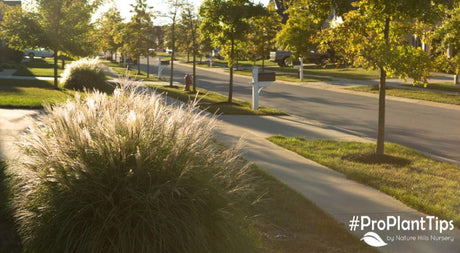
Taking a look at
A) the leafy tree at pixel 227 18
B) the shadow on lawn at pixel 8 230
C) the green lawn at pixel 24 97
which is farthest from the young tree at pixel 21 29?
the shadow on lawn at pixel 8 230

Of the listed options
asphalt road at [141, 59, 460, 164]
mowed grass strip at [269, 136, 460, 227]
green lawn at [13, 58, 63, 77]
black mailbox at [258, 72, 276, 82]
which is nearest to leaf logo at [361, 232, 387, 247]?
mowed grass strip at [269, 136, 460, 227]

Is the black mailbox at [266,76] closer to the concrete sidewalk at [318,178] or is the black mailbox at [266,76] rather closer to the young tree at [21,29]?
the concrete sidewalk at [318,178]

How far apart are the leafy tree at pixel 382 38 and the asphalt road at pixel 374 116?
2.29 meters

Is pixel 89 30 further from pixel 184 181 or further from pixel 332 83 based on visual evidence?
pixel 184 181

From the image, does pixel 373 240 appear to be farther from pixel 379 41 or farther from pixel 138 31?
pixel 138 31

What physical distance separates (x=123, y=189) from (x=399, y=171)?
6018 millimetres

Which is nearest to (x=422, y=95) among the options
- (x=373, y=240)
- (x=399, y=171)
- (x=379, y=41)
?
(x=379, y=41)

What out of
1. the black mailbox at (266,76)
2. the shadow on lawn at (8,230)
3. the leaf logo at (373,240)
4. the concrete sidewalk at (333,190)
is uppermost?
the black mailbox at (266,76)

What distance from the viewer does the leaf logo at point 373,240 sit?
5754 millimetres

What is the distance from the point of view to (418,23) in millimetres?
10688

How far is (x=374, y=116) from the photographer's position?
58.9 feet

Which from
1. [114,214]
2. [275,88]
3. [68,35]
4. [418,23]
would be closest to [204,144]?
[114,214]

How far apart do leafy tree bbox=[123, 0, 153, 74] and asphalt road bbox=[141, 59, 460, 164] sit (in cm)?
1146

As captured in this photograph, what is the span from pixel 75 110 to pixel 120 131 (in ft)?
2.18
